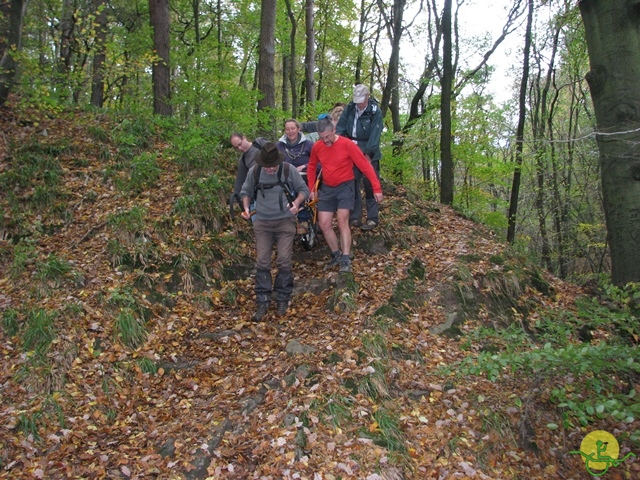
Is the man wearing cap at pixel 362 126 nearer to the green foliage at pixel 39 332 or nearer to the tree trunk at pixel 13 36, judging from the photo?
the green foliage at pixel 39 332

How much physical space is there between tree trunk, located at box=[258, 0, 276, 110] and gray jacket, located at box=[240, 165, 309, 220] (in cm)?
420

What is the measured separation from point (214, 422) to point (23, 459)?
158cm

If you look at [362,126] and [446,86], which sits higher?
[446,86]

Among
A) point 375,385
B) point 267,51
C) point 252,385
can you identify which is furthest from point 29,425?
point 267,51

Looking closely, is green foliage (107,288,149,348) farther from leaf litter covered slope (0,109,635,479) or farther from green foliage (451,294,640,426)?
green foliage (451,294,640,426)

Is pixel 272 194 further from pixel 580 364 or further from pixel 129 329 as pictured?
pixel 580 364

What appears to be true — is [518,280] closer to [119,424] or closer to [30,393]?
[119,424]

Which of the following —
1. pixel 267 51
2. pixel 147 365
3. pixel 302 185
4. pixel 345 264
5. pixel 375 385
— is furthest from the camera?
pixel 267 51

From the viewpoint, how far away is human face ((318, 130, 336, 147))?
598 cm

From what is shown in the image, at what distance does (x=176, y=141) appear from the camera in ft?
28.2

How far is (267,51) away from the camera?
9.52 m

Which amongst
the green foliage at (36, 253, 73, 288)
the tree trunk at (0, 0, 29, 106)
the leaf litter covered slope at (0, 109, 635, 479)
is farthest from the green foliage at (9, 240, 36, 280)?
the tree trunk at (0, 0, 29, 106)

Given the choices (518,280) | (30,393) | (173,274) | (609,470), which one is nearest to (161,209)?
(173,274)

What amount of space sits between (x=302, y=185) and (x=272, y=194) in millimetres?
410
